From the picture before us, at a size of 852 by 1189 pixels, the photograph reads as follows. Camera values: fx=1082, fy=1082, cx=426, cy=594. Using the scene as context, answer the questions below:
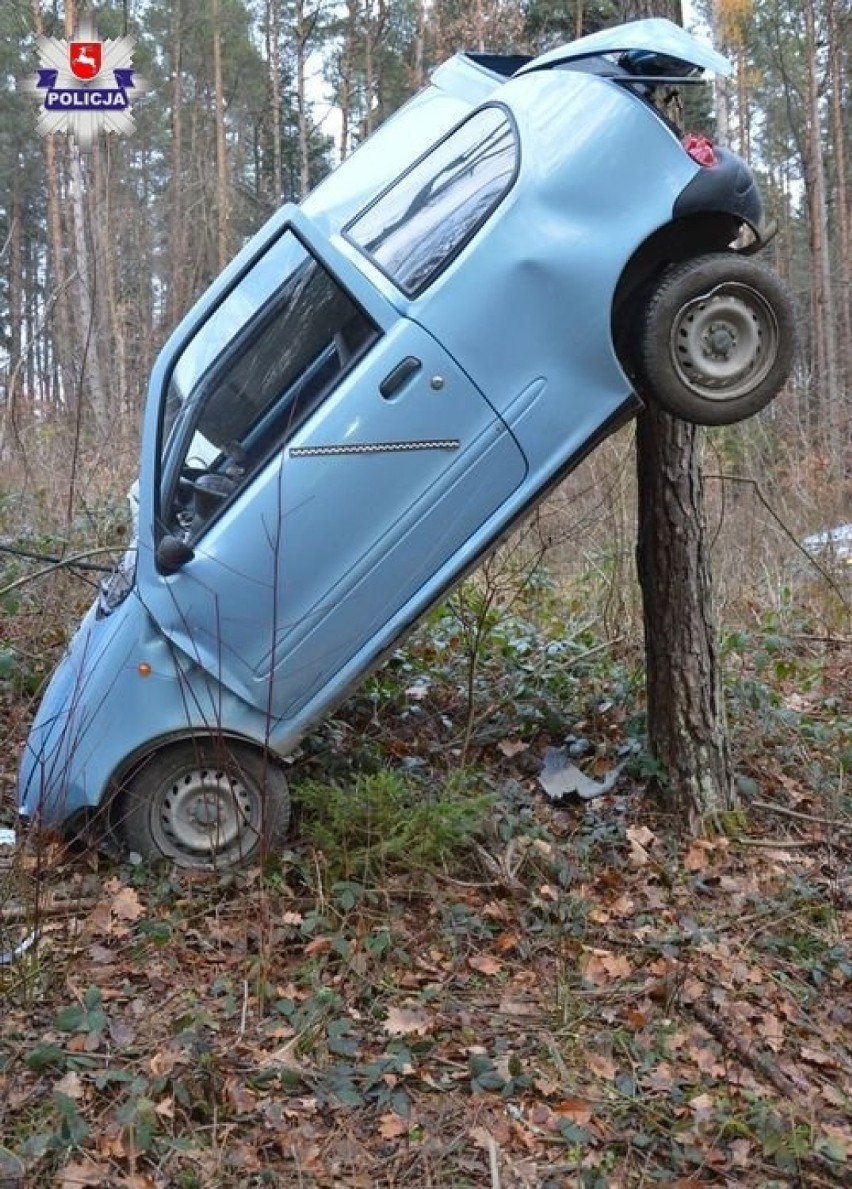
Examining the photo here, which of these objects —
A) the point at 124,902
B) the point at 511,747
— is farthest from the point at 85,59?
the point at 124,902

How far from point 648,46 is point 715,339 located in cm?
109

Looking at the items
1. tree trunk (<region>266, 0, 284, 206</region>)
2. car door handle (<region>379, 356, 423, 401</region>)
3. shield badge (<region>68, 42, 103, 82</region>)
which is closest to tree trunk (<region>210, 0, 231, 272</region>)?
tree trunk (<region>266, 0, 284, 206</region>)

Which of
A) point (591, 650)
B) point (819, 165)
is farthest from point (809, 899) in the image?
point (819, 165)

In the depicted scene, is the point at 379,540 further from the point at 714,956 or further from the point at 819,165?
the point at 819,165

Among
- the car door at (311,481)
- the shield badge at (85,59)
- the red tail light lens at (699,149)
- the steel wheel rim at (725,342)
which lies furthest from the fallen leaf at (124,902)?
the shield badge at (85,59)

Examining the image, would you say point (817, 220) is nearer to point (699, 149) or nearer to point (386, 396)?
point (699, 149)

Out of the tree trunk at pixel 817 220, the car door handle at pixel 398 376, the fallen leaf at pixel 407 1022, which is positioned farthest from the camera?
the tree trunk at pixel 817 220

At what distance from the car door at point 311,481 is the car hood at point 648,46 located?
1193mm

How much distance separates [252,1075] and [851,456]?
8008 mm

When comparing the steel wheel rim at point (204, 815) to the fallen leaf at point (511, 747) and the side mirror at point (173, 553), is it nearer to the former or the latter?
the side mirror at point (173, 553)

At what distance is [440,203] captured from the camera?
403cm

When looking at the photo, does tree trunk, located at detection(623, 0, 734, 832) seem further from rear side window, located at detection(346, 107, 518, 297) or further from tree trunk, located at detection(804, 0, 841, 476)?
tree trunk, located at detection(804, 0, 841, 476)

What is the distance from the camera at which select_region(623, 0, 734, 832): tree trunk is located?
15.2ft

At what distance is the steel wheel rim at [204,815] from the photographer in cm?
417
